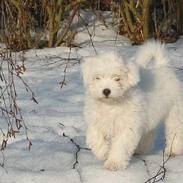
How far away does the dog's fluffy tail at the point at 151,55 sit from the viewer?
548 cm

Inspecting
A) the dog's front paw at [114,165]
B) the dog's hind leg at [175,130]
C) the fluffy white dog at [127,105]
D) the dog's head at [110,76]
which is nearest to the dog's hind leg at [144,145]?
the fluffy white dog at [127,105]

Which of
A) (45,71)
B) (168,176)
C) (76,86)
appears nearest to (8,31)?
(168,176)

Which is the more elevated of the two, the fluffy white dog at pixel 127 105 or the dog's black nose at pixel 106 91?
the dog's black nose at pixel 106 91

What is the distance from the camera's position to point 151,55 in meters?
5.53

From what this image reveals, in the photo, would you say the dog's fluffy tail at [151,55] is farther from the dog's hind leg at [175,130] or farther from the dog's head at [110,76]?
the dog's head at [110,76]

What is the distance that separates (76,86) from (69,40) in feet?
6.05

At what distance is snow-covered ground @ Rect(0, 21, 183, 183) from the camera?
4.79 meters

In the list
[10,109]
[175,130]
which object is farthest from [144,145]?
[10,109]

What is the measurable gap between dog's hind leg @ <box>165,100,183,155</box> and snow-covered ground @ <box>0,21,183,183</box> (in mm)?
101

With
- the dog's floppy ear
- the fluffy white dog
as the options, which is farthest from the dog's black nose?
the dog's floppy ear

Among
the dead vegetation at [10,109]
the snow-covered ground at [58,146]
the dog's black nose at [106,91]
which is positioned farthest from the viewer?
the snow-covered ground at [58,146]

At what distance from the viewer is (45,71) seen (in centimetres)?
812

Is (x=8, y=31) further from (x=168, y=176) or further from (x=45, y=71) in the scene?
(x=45, y=71)

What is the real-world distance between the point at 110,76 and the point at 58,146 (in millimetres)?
1017
